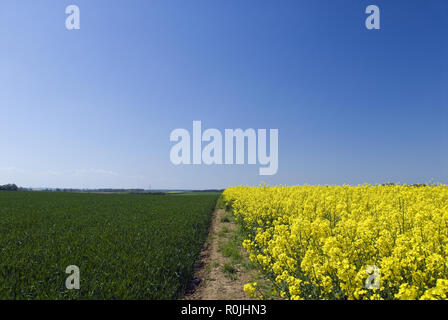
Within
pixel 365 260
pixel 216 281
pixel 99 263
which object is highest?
pixel 365 260

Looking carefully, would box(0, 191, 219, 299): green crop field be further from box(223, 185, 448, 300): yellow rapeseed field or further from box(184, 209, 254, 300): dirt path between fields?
box(223, 185, 448, 300): yellow rapeseed field

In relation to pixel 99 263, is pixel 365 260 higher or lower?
higher

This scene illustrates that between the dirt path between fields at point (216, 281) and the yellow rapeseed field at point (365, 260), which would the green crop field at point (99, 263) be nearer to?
the dirt path between fields at point (216, 281)

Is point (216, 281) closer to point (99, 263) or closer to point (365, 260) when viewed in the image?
point (99, 263)

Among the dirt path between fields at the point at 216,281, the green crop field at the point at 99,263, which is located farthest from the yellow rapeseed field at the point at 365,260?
the green crop field at the point at 99,263

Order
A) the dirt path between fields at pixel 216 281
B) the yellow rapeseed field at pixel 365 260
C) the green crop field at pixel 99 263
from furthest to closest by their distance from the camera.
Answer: the dirt path between fields at pixel 216 281
the green crop field at pixel 99 263
the yellow rapeseed field at pixel 365 260

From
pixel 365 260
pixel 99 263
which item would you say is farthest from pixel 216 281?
pixel 365 260

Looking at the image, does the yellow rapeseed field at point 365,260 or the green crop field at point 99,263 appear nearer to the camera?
the yellow rapeseed field at point 365,260

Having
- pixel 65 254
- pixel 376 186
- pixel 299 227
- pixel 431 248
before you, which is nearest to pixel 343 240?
pixel 299 227

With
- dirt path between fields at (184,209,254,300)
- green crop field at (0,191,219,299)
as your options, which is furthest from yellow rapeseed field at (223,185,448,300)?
green crop field at (0,191,219,299)

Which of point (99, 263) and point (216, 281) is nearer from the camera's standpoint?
point (99, 263)

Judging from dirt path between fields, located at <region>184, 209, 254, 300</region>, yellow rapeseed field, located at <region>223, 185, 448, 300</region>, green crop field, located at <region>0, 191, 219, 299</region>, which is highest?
yellow rapeseed field, located at <region>223, 185, 448, 300</region>
